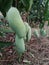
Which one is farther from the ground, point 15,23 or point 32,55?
point 15,23

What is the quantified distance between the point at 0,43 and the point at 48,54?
95 cm

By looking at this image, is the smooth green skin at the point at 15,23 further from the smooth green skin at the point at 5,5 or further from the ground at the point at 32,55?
the ground at the point at 32,55

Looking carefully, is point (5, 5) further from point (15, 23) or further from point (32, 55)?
point (32, 55)

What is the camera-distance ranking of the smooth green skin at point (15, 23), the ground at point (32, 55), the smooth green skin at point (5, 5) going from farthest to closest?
the ground at point (32, 55)
the smooth green skin at point (5, 5)
the smooth green skin at point (15, 23)

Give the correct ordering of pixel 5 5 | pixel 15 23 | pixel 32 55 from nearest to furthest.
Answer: pixel 15 23, pixel 5 5, pixel 32 55

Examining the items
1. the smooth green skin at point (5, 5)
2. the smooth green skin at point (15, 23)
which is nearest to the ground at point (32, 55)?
the smooth green skin at point (5, 5)

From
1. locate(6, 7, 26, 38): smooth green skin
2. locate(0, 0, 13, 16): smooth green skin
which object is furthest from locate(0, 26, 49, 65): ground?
locate(6, 7, 26, 38): smooth green skin

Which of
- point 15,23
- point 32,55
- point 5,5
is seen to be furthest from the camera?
point 32,55

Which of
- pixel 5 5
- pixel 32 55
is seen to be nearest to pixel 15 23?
pixel 5 5

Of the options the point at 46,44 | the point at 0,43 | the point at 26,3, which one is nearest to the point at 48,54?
the point at 46,44

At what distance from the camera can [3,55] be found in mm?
1574

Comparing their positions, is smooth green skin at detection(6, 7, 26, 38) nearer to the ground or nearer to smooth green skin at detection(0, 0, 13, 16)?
smooth green skin at detection(0, 0, 13, 16)

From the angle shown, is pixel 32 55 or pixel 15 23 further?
pixel 32 55

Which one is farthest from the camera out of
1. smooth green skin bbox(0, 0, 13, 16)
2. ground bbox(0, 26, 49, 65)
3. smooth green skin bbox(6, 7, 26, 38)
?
ground bbox(0, 26, 49, 65)
